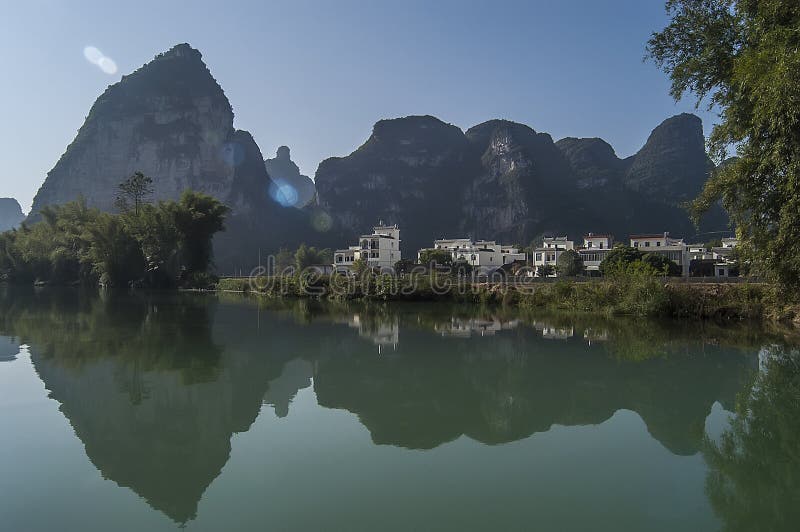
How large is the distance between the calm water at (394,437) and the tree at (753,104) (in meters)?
3.40

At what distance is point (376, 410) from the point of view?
828 centimetres

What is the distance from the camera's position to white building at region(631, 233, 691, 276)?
54.5 metres

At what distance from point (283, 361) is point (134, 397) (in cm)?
446

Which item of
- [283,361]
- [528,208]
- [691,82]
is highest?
[528,208]

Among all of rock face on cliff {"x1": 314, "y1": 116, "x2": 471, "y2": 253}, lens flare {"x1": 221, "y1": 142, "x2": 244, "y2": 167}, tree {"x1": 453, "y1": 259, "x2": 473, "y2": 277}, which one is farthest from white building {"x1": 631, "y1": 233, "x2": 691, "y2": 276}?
lens flare {"x1": 221, "y1": 142, "x2": 244, "y2": 167}

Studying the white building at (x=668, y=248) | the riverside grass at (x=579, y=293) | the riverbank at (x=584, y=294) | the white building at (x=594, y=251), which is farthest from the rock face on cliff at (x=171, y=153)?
the white building at (x=668, y=248)

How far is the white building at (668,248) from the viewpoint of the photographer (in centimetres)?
5450

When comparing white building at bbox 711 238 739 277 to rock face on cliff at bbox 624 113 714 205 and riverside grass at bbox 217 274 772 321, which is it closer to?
riverside grass at bbox 217 274 772 321

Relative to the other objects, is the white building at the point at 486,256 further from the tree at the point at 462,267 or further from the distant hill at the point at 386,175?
the distant hill at the point at 386,175

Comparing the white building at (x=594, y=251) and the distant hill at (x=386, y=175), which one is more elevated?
the distant hill at (x=386, y=175)

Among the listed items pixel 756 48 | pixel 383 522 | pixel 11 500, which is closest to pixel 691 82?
pixel 756 48

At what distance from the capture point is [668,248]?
5566 cm

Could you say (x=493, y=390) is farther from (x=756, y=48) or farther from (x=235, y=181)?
(x=235, y=181)

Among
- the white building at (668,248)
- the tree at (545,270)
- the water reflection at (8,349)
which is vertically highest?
the white building at (668,248)
